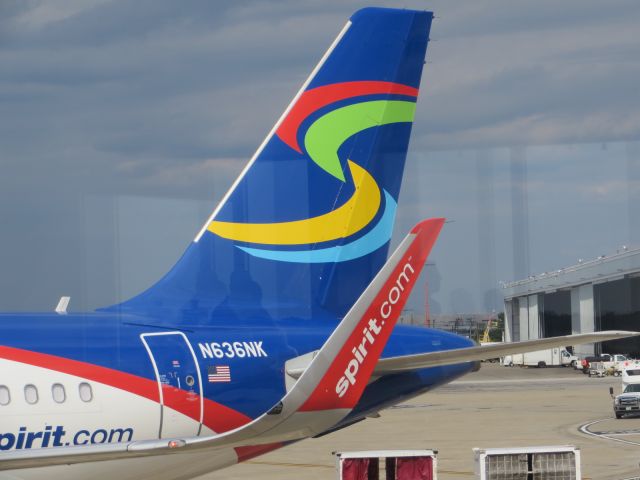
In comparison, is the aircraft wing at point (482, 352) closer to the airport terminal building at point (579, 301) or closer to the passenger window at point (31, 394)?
the passenger window at point (31, 394)

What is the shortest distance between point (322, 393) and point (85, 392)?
14.8ft

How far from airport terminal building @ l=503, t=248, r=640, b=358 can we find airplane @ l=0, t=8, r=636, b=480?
6392 cm

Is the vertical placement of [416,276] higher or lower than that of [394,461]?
higher

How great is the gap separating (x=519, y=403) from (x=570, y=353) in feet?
206

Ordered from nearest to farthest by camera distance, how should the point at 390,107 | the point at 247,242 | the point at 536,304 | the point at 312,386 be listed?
the point at 312,386, the point at 247,242, the point at 390,107, the point at 536,304

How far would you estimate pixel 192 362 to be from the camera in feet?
48.9

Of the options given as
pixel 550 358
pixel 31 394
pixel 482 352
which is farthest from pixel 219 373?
pixel 550 358

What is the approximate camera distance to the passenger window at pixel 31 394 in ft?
43.9

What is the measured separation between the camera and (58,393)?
13602 millimetres

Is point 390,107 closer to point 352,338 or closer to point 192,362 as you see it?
point 192,362

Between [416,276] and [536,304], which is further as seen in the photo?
[536,304]

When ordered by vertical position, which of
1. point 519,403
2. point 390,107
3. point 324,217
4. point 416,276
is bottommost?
point 519,403

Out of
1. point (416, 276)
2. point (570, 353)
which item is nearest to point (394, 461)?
point (416, 276)

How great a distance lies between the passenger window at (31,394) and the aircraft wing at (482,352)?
4593mm
